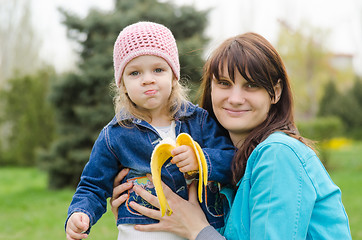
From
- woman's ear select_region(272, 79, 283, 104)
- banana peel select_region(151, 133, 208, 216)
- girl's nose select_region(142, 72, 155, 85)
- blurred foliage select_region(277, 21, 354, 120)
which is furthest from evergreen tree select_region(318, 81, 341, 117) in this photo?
banana peel select_region(151, 133, 208, 216)

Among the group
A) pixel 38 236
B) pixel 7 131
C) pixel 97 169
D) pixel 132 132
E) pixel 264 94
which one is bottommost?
pixel 7 131

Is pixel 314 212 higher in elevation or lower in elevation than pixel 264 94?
lower

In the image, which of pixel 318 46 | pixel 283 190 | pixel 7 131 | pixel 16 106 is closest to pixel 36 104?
pixel 16 106

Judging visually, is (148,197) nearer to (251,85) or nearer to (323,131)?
(251,85)

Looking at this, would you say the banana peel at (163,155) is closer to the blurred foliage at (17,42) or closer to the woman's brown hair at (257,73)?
the woman's brown hair at (257,73)

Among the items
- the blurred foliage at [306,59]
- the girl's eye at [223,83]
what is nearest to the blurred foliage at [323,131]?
the girl's eye at [223,83]

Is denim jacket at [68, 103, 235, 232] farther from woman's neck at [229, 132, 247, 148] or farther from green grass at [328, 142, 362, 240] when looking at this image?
green grass at [328, 142, 362, 240]

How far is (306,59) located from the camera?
28.1 meters

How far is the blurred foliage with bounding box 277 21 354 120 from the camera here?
27.6 meters

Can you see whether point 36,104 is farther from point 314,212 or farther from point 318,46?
point 318,46

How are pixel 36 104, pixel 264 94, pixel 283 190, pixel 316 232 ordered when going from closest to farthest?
pixel 283 190 < pixel 316 232 < pixel 264 94 < pixel 36 104

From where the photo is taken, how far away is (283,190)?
5.57 ft

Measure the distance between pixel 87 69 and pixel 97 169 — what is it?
7431 mm

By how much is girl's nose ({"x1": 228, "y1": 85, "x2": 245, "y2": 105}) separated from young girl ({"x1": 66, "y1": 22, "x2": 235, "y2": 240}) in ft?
1.02
